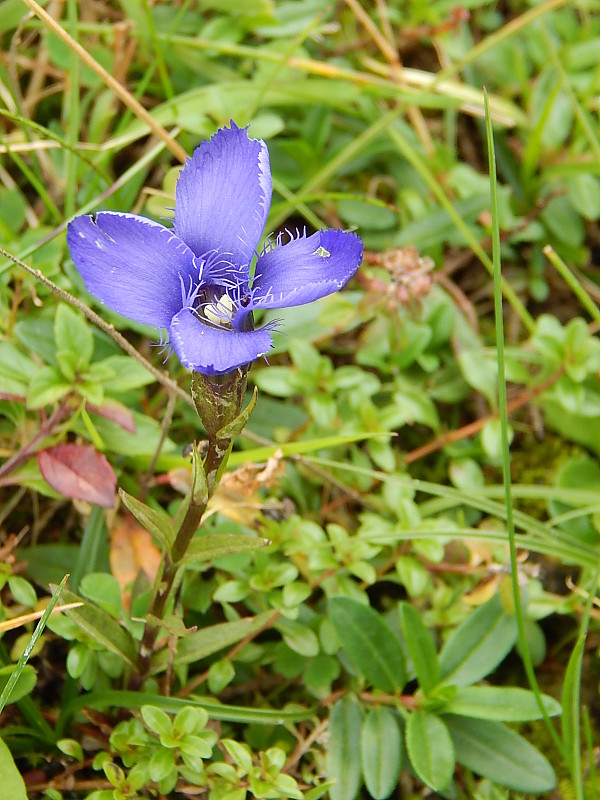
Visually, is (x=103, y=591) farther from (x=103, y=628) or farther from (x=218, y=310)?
(x=218, y=310)

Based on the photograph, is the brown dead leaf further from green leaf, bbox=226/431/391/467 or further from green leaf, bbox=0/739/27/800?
green leaf, bbox=0/739/27/800

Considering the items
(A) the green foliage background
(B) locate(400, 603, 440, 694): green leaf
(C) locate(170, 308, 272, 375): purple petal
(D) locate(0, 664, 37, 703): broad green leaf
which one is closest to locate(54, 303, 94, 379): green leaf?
(A) the green foliage background

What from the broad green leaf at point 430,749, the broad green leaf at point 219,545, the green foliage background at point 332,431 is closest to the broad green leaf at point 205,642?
the green foliage background at point 332,431

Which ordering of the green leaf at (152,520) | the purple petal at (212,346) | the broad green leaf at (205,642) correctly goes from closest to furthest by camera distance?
the purple petal at (212,346) → the green leaf at (152,520) → the broad green leaf at (205,642)

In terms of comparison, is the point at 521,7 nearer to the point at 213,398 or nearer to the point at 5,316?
the point at 5,316

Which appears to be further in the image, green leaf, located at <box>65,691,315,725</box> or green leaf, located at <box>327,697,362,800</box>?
green leaf, located at <box>327,697,362,800</box>

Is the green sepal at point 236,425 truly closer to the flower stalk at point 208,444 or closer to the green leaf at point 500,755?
the flower stalk at point 208,444

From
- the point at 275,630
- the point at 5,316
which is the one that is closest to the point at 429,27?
the point at 5,316
